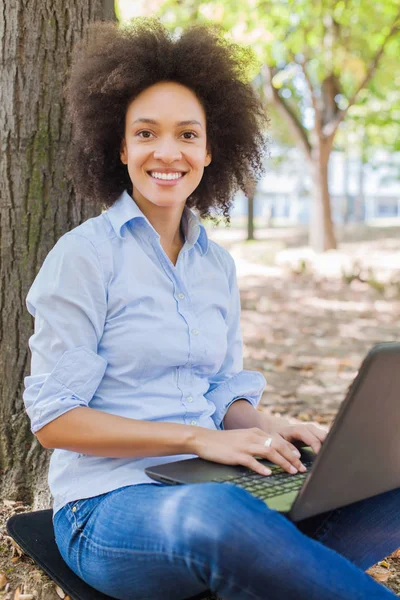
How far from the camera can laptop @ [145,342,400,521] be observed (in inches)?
67.7

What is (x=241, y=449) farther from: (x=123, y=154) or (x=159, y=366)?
(x=123, y=154)

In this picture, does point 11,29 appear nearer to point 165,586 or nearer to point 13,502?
point 13,502

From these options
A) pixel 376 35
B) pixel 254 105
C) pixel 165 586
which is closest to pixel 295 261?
pixel 376 35

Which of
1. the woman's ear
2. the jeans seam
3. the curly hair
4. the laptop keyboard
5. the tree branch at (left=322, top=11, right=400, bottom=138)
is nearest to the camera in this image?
the laptop keyboard

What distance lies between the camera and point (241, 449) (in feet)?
6.84

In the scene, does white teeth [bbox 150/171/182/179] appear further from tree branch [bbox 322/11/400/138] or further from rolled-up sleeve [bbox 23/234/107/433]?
tree branch [bbox 322/11/400/138]

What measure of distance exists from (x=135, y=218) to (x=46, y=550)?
3.47ft

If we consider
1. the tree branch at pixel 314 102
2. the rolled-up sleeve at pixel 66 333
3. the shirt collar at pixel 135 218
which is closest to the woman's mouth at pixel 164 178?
the shirt collar at pixel 135 218

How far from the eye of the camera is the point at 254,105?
110 inches

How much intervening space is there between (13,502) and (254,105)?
175cm

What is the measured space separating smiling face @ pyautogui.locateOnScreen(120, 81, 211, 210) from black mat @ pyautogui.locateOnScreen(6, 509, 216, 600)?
1.11 m

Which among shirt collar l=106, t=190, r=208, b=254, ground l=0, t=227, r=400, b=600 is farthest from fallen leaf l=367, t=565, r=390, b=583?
shirt collar l=106, t=190, r=208, b=254

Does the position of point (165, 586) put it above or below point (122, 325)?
below

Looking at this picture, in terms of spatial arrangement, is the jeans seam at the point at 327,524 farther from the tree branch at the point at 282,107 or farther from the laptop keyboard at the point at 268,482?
the tree branch at the point at 282,107
